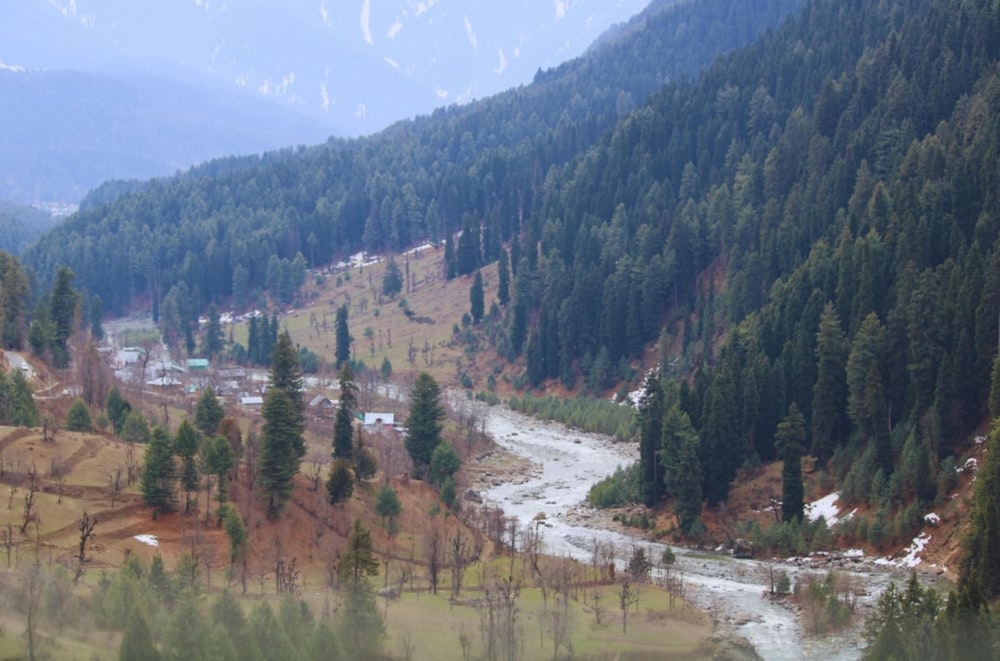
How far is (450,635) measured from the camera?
194ft

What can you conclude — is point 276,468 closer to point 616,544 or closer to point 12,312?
point 616,544

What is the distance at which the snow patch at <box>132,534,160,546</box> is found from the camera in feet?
244

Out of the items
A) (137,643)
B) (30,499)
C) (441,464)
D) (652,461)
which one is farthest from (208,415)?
(137,643)

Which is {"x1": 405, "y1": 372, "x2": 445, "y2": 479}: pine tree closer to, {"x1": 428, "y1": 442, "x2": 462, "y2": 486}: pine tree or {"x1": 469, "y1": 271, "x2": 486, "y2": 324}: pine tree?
{"x1": 428, "y1": 442, "x2": 462, "y2": 486}: pine tree

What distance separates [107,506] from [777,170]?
99.8m

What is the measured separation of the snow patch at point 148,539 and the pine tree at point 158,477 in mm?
2894

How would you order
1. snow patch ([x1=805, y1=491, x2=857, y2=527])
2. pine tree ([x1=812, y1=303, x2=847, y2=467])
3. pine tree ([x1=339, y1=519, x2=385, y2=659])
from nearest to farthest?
pine tree ([x1=339, y1=519, x2=385, y2=659]) → snow patch ([x1=805, y1=491, x2=857, y2=527]) → pine tree ([x1=812, y1=303, x2=847, y2=467])

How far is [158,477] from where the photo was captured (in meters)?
78.1

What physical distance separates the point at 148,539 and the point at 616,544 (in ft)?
105

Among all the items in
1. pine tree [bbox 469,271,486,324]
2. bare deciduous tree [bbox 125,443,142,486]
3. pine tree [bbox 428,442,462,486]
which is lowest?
pine tree [bbox 428,442,462,486]

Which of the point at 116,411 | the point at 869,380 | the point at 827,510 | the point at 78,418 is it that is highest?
the point at 869,380

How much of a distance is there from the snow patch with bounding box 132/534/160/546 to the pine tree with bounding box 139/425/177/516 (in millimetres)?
2894

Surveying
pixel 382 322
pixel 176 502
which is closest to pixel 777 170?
pixel 382 322

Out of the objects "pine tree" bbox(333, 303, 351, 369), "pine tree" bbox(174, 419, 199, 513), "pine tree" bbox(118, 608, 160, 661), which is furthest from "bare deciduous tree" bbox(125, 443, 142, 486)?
"pine tree" bbox(333, 303, 351, 369)
